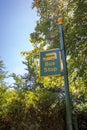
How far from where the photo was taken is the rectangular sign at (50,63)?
5.80m

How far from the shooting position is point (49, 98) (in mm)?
8523

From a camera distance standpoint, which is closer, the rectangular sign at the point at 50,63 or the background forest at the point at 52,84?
the rectangular sign at the point at 50,63

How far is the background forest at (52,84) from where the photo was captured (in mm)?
8445

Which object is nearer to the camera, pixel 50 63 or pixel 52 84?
pixel 50 63

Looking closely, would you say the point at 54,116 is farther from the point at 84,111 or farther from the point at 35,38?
the point at 35,38

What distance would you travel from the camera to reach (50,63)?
233 inches

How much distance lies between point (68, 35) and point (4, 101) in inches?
154

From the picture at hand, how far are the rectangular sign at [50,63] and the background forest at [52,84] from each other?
221 cm

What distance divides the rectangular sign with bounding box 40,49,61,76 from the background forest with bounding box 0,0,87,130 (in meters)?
2.21

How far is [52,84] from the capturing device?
10.6 meters

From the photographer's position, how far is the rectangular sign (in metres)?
5.80

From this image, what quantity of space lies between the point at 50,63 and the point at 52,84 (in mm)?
4827

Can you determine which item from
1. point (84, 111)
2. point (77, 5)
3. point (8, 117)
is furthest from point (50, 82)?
point (77, 5)

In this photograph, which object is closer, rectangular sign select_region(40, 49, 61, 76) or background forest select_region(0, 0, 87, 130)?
rectangular sign select_region(40, 49, 61, 76)
